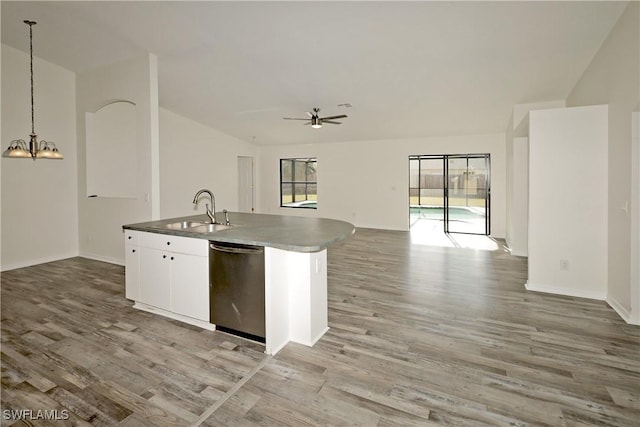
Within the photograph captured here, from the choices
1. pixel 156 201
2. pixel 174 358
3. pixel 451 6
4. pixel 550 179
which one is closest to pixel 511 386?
pixel 174 358

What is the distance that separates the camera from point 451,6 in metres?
3.19

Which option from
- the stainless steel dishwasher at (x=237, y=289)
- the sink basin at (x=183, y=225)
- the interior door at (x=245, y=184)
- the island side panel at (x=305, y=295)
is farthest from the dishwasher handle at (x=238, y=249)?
the interior door at (x=245, y=184)

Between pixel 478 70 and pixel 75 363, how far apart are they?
17.8 feet

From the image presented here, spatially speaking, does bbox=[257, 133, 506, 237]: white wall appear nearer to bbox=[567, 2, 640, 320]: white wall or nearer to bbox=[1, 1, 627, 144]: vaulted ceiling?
bbox=[1, 1, 627, 144]: vaulted ceiling

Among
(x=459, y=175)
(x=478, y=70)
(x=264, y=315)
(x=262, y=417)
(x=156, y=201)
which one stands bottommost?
(x=262, y=417)

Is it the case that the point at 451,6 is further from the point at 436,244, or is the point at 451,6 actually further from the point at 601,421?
the point at 436,244

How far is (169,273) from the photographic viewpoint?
308 centimetres

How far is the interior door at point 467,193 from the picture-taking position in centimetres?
794

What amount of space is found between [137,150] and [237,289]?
358cm

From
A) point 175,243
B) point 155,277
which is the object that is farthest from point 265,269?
point 155,277

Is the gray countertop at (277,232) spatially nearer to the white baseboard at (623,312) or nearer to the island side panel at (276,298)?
the island side panel at (276,298)

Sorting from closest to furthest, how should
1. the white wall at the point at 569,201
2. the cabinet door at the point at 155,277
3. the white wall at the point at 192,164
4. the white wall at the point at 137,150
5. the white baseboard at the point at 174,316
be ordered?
the white baseboard at the point at 174,316
the cabinet door at the point at 155,277
the white wall at the point at 569,201
the white wall at the point at 137,150
the white wall at the point at 192,164

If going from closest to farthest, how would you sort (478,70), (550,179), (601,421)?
(601,421), (550,179), (478,70)

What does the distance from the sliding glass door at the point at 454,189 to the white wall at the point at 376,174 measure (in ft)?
0.77
